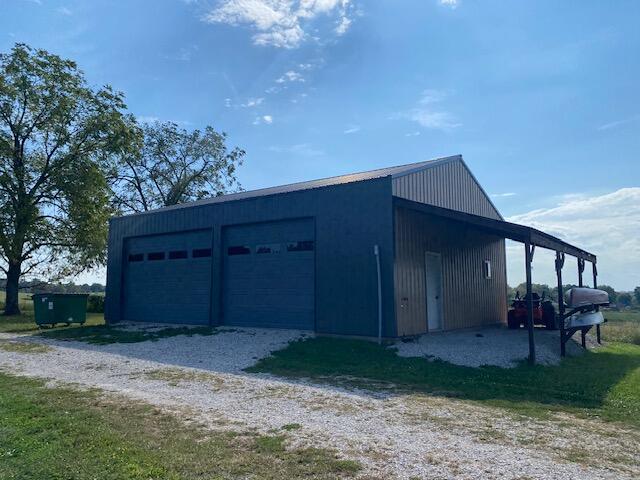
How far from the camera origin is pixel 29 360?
1096 centimetres

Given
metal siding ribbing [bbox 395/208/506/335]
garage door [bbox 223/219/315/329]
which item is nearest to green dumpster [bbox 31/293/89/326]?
garage door [bbox 223/219/315/329]

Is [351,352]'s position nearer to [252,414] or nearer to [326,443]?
[252,414]

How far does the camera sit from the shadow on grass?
7375 mm

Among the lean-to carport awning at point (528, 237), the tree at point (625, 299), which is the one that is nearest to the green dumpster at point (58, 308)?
the lean-to carport awning at point (528, 237)

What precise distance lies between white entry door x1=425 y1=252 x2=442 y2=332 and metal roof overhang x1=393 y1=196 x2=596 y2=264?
2335 mm

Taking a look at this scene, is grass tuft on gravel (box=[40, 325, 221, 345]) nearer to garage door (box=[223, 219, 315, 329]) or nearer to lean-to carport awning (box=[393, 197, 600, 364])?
garage door (box=[223, 219, 315, 329])

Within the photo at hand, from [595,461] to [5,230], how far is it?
92.9 feet

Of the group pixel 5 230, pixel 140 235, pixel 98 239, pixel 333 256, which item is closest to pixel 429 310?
pixel 333 256

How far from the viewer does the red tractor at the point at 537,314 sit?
54.7ft

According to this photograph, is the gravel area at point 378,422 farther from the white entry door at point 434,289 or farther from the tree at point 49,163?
the tree at point 49,163

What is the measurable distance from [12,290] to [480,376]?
1052 inches

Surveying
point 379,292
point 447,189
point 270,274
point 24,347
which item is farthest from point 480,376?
point 24,347

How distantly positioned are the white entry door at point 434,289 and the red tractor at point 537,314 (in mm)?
4372

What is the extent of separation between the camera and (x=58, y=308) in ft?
61.9
